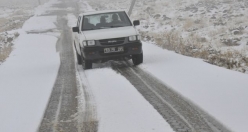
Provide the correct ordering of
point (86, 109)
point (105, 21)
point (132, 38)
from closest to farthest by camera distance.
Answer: point (86, 109) → point (132, 38) → point (105, 21)

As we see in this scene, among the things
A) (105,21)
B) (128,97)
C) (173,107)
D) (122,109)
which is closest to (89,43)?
(105,21)

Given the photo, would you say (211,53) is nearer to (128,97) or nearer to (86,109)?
(128,97)

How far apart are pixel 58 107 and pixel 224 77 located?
4.09 meters

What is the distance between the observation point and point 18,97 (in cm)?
766

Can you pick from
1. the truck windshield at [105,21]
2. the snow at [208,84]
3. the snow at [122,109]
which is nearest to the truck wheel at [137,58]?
the snow at [208,84]

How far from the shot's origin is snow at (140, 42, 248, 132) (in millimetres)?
5555

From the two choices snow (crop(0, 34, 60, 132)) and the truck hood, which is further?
the truck hood

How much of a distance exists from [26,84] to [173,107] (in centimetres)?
465

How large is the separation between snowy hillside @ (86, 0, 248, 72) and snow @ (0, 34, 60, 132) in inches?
199

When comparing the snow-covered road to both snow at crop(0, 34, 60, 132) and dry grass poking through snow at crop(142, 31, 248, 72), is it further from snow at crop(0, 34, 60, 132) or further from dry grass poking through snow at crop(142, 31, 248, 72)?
dry grass poking through snow at crop(142, 31, 248, 72)

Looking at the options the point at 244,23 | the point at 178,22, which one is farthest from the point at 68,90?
the point at 178,22

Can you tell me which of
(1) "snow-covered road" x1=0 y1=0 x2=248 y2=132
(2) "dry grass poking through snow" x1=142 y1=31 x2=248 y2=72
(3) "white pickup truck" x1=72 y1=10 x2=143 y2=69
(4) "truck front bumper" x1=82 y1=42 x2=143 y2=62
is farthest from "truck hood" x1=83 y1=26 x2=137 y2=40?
(2) "dry grass poking through snow" x1=142 y1=31 x2=248 y2=72

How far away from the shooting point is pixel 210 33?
55.7 feet

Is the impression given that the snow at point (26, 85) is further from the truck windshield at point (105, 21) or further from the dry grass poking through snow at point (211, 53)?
the dry grass poking through snow at point (211, 53)
